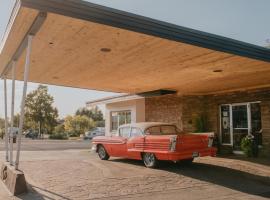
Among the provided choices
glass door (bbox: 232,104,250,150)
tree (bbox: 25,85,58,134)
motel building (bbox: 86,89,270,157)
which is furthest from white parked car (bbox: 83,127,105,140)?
glass door (bbox: 232,104,250,150)

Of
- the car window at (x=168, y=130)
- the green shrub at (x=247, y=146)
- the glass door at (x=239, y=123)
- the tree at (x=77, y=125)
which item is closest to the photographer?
the car window at (x=168, y=130)

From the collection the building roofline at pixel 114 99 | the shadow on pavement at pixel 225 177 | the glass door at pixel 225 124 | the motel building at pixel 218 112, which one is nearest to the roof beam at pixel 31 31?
the shadow on pavement at pixel 225 177

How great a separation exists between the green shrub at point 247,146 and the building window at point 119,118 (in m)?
7.71

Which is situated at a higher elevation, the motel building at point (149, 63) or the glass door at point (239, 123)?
the motel building at point (149, 63)

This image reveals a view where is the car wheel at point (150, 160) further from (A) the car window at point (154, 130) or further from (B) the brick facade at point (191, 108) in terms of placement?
(B) the brick facade at point (191, 108)

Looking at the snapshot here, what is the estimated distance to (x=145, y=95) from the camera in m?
16.9

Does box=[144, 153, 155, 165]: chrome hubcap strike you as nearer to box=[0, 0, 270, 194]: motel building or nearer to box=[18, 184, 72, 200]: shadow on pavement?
box=[0, 0, 270, 194]: motel building

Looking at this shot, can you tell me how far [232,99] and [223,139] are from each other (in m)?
1.99

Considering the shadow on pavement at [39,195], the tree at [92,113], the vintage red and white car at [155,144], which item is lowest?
the shadow on pavement at [39,195]

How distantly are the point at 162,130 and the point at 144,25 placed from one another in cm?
541

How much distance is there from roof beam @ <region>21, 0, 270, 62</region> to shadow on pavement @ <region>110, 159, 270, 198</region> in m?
3.18

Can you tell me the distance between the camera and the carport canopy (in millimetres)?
6207

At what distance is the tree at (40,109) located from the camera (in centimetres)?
4959

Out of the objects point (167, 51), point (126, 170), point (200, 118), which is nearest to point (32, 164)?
point (126, 170)
